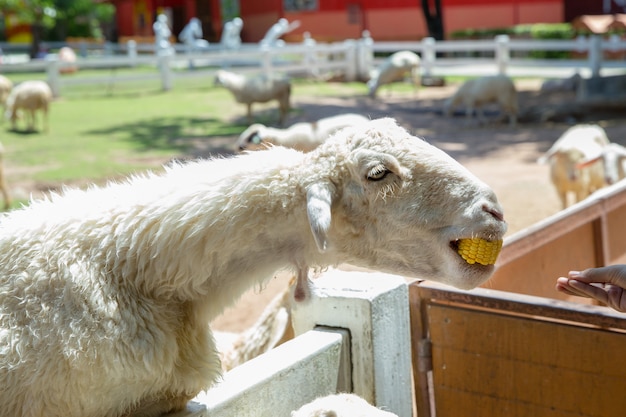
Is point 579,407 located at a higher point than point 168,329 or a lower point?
lower

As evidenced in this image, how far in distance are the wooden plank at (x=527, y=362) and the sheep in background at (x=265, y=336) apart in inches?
44.1

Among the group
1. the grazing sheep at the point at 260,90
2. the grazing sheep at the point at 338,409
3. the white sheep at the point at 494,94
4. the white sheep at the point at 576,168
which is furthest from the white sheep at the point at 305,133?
the grazing sheep at the point at 338,409

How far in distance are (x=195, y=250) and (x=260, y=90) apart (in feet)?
52.2

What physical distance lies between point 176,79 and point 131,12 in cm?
2550

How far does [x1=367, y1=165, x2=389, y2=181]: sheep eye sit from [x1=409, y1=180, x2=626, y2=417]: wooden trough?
3.55 feet

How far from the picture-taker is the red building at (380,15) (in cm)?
3384

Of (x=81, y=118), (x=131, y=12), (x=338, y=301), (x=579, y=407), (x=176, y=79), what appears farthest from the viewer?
(x=131, y=12)

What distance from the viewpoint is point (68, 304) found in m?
2.26

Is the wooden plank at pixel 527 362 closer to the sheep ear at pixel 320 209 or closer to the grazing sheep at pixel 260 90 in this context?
the sheep ear at pixel 320 209

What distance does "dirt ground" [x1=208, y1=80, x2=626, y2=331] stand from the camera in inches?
368

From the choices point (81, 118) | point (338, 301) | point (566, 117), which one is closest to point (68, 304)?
point (338, 301)

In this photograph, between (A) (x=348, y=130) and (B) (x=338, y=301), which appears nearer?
(A) (x=348, y=130)

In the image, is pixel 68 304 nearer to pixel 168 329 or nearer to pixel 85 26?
pixel 168 329

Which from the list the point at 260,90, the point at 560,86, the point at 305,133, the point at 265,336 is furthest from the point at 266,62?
the point at 265,336
